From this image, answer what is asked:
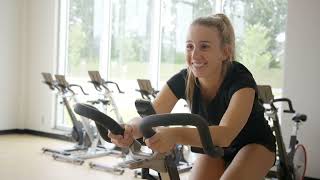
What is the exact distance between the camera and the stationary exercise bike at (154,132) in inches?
40.9

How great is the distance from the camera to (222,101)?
1.56 m

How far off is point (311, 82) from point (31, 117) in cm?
493

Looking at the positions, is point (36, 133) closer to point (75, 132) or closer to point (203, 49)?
point (75, 132)

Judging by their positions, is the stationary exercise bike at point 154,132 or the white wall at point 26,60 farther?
the white wall at point 26,60

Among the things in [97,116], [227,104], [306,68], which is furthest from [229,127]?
[306,68]

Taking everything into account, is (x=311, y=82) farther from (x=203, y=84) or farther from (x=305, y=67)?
(x=203, y=84)

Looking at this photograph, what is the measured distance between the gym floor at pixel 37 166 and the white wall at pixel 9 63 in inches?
34.3

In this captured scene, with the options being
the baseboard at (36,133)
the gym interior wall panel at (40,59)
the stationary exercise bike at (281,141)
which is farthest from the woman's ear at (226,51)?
the gym interior wall panel at (40,59)

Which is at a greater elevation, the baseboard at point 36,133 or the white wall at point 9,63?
the white wall at point 9,63

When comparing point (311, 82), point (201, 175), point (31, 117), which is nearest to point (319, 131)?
point (311, 82)

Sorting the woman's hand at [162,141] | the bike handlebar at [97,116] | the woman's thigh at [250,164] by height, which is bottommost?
the woman's thigh at [250,164]

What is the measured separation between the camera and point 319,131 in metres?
4.77

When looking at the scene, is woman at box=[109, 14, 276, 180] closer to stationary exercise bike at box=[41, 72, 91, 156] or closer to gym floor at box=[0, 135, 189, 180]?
gym floor at box=[0, 135, 189, 180]

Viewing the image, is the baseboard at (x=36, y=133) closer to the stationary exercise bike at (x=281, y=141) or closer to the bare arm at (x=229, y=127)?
the stationary exercise bike at (x=281, y=141)
